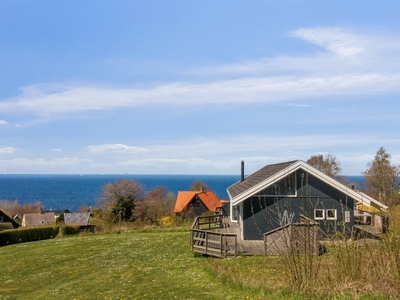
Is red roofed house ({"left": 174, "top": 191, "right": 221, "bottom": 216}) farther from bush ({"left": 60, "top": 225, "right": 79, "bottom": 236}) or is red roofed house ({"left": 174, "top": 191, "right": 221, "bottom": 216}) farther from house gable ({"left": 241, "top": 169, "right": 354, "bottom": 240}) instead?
house gable ({"left": 241, "top": 169, "right": 354, "bottom": 240})

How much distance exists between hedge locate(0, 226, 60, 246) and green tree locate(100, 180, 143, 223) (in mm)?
10319

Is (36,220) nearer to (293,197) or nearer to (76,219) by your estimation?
(76,219)

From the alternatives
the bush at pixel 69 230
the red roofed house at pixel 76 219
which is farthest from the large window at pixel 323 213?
the red roofed house at pixel 76 219

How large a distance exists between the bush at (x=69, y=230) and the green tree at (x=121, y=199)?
9.13m

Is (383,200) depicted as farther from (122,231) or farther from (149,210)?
(149,210)

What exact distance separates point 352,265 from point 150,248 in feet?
59.4

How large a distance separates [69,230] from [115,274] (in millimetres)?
23839

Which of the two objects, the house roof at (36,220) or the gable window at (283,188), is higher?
the gable window at (283,188)

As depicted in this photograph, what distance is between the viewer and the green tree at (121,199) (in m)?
48.0

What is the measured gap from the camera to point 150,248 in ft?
82.6

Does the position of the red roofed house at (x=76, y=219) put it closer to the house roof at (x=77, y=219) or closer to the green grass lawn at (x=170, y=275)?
the house roof at (x=77, y=219)

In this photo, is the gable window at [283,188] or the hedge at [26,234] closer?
the gable window at [283,188]

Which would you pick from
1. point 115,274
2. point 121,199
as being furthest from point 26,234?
point 115,274

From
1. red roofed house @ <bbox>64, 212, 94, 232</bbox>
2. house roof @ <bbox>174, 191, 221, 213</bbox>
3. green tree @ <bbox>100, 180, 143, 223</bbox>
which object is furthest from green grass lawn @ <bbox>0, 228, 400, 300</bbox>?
red roofed house @ <bbox>64, 212, 94, 232</bbox>
